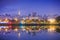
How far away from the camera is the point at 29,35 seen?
9.73 feet

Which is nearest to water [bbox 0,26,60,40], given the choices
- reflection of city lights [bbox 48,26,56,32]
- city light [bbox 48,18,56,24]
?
reflection of city lights [bbox 48,26,56,32]

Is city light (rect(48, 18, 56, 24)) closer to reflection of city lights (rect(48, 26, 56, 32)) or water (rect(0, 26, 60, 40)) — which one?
reflection of city lights (rect(48, 26, 56, 32))

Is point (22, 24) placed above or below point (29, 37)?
above

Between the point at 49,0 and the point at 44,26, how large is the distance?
527 millimetres

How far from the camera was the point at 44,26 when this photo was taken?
3.15 m

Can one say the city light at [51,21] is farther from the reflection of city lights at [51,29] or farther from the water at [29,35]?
the water at [29,35]

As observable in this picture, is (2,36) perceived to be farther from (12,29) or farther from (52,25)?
(52,25)

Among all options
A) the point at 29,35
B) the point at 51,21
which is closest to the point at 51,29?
the point at 51,21

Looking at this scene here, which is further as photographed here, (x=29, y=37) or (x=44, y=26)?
(x=44, y=26)

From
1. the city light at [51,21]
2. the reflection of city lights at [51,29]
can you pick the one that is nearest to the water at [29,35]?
the reflection of city lights at [51,29]

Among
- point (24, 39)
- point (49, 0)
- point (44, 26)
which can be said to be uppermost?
point (49, 0)

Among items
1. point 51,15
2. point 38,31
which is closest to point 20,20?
point 38,31

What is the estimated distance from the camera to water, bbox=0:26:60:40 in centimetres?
288

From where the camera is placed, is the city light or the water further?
the city light
